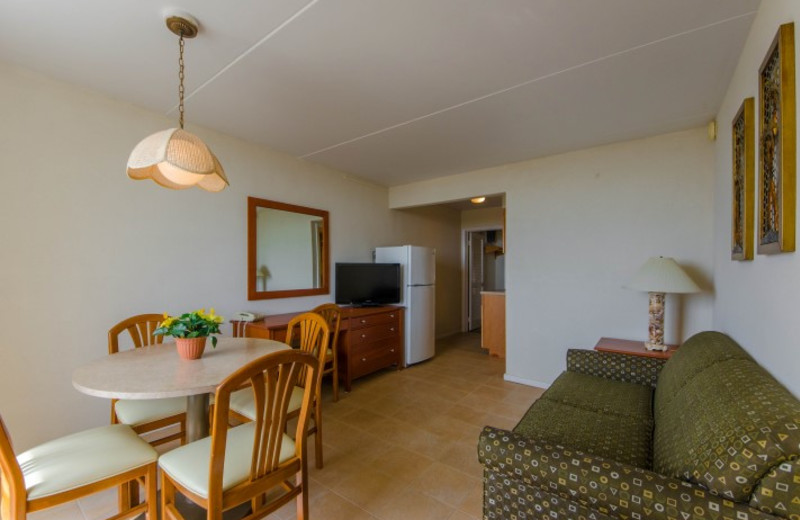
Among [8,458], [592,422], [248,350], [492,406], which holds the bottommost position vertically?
[492,406]

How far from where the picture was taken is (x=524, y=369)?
368cm

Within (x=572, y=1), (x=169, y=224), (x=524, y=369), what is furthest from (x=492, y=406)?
(x=169, y=224)

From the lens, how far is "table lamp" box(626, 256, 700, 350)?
2488 millimetres

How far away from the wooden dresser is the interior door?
277 centimetres

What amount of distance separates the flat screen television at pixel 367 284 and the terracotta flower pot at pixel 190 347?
2.27 metres

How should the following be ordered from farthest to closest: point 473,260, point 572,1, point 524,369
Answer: point 473,260, point 524,369, point 572,1

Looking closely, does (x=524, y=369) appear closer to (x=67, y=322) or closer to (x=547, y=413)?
(x=547, y=413)

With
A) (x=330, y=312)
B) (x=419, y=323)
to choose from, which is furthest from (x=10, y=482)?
(x=419, y=323)

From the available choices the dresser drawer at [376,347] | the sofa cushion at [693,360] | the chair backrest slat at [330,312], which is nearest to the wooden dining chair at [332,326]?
the chair backrest slat at [330,312]

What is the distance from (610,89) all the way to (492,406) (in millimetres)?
2668

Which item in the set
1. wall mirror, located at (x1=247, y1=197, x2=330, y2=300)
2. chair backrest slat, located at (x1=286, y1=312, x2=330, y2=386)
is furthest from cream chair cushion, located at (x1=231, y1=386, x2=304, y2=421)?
wall mirror, located at (x1=247, y1=197, x2=330, y2=300)

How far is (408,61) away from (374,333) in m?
2.76

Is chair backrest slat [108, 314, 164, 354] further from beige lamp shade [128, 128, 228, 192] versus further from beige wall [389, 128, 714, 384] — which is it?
beige wall [389, 128, 714, 384]

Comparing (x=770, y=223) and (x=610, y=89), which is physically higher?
(x=610, y=89)
